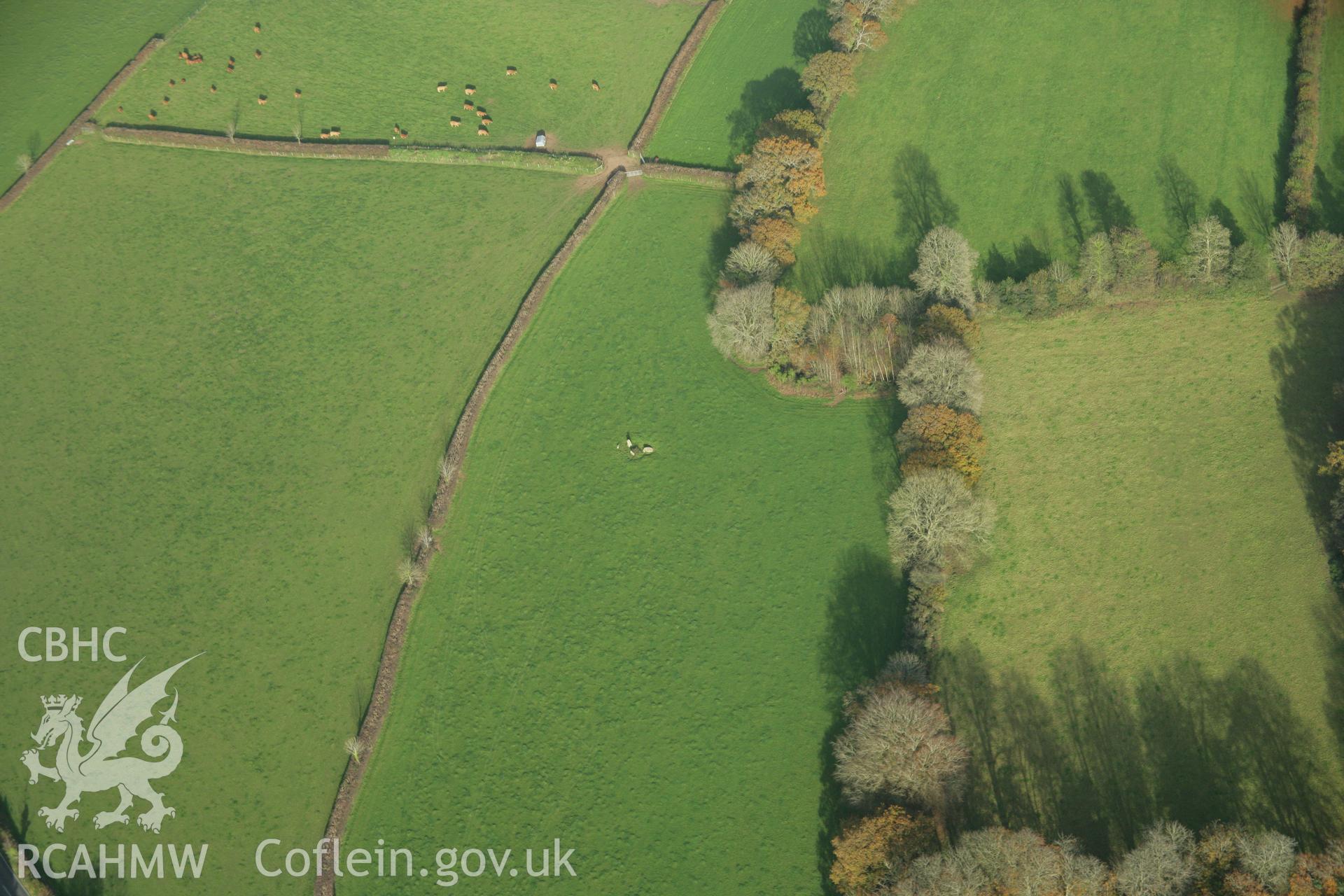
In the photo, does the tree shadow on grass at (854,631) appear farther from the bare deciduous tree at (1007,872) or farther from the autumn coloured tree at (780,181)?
the autumn coloured tree at (780,181)

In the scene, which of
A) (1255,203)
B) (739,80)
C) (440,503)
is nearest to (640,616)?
(440,503)

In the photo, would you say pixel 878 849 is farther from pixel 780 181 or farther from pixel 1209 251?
pixel 1209 251

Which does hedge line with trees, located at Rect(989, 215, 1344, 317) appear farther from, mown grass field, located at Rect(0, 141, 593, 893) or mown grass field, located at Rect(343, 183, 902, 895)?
mown grass field, located at Rect(0, 141, 593, 893)

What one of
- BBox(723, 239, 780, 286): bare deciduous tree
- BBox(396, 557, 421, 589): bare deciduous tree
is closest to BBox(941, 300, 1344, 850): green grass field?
BBox(723, 239, 780, 286): bare deciduous tree

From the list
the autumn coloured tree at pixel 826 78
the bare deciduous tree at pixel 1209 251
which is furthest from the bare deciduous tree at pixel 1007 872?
the autumn coloured tree at pixel 826 78

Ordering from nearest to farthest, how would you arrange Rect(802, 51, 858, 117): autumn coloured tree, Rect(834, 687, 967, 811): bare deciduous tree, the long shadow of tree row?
Rect(834, 687, 967, 811): bare deciduous tree < the long shadow of tree row < Rect(802, 51, 858, 117): autumn coloured tree
